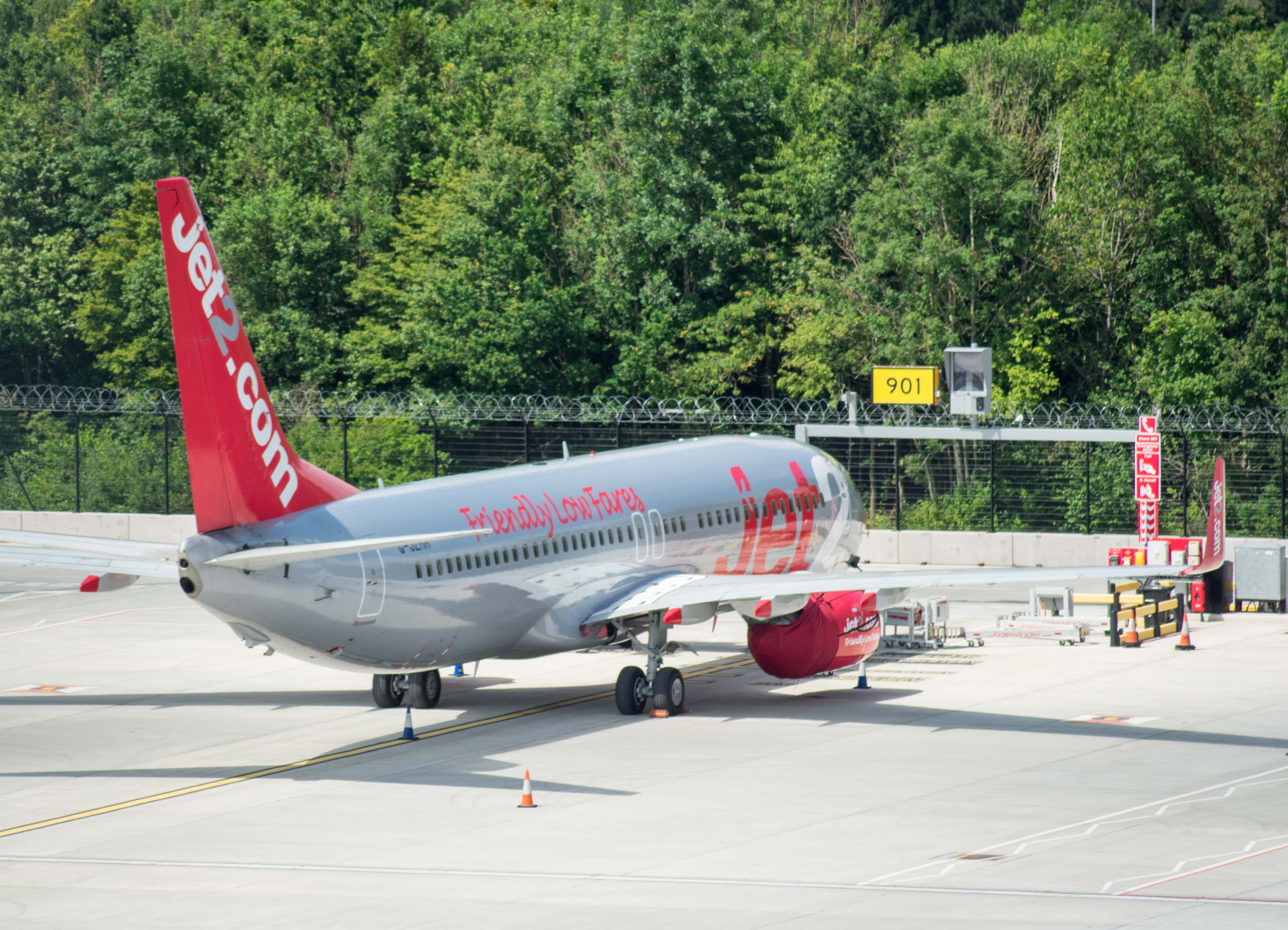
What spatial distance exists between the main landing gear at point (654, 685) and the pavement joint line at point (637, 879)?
32.2 ft

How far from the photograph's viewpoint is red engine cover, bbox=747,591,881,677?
29.9 meters

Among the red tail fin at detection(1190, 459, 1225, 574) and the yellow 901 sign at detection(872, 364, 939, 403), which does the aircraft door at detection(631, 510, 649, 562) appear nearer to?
the red tail fin at detection(1190, 459, 1225, 574)

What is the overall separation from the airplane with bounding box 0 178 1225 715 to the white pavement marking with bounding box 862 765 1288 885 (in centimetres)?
373

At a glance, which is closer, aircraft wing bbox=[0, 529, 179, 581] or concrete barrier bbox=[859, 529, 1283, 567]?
aircraft wing bbox=[0, 529, 179, 581]

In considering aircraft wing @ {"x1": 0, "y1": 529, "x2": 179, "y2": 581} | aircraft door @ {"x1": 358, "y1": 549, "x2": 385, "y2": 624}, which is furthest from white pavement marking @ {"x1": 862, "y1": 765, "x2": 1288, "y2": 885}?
aircraft wing @ {"x1": 0, "y1": 529, "x2": 179, "y2": 581}

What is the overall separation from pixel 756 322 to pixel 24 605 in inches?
1274

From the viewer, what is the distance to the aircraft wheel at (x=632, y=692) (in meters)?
28.5

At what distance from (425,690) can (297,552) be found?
24.5ft

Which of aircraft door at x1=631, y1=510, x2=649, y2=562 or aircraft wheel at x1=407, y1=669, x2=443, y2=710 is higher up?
aircraft door at x1=631, y1=510, x2=649, y2=562

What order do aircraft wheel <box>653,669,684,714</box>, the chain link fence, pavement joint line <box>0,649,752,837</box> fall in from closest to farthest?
1. pavement joint line <box>0,649,752,837</box>
2. aircraft wheel <box>653,669,684,714</box>
3. the chain link fence

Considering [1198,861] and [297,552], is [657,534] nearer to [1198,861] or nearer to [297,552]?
[297,552]

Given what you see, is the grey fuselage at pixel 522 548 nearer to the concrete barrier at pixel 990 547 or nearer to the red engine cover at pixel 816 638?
the red engine cover at pixel 816 638

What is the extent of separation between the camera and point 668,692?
2855 centimetres

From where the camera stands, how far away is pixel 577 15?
301 feet
